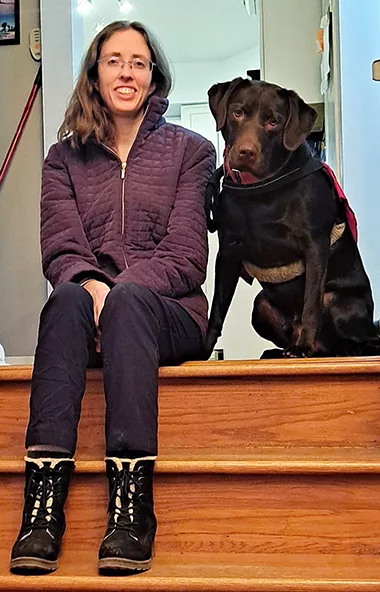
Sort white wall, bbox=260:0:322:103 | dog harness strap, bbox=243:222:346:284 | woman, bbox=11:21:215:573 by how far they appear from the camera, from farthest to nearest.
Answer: white wall, bbox=260:0:322:103
dog harness strap, bbox=243:222:346:284
woman, bbox=11:21:215:573

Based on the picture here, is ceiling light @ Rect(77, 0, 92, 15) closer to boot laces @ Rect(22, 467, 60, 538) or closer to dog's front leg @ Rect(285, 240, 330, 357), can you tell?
dog's front leg @ Rect(285, 240, 330, 357)

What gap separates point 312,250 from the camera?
1.77m

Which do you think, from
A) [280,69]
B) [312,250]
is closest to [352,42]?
[280,69]

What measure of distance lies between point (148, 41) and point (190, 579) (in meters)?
1.30

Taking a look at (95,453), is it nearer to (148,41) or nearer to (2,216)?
(148,41)

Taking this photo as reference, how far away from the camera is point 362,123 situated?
8.68 ft

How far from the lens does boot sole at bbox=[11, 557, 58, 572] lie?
1.28 m

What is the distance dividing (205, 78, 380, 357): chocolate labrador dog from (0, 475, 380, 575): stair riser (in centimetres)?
41

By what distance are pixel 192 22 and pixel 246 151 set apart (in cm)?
423

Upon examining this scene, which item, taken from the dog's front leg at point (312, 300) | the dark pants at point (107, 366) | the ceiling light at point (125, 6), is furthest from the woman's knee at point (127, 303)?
the ceiling light at point (125, 6)

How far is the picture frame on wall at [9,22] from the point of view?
9.89 feet

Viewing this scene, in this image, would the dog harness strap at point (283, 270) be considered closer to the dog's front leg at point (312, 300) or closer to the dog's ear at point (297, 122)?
the dog's front leg at point (312, 300)

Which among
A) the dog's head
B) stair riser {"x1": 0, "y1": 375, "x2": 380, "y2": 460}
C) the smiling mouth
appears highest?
the smiling mouth

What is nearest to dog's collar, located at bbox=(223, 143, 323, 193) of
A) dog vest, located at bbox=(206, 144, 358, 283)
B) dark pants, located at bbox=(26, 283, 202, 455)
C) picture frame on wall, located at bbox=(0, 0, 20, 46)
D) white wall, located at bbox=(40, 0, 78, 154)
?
dog vest, located at bbox=(206, 144, 358, 283)
